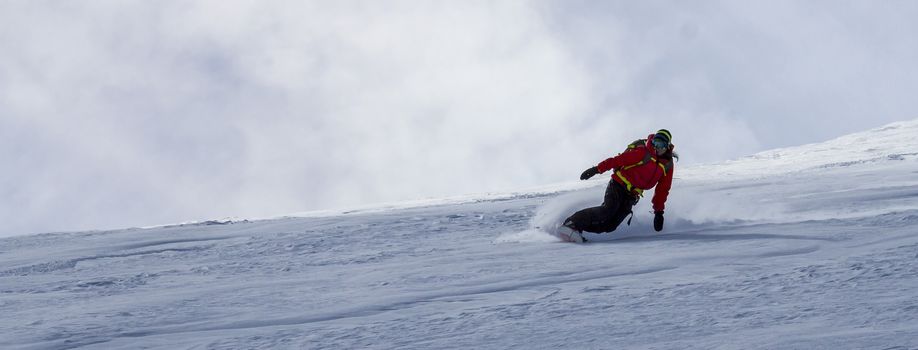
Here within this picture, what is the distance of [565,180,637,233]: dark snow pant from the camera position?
911 cm

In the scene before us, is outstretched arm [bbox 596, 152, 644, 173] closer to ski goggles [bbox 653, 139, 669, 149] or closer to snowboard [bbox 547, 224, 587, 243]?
ski goggles [bbox 653, 139, 669, 149]

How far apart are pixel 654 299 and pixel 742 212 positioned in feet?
17.3

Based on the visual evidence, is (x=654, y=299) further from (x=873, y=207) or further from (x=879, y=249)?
(x=873, y=207)

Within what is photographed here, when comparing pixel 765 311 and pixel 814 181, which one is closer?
pixel 765 311

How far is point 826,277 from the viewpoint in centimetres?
523

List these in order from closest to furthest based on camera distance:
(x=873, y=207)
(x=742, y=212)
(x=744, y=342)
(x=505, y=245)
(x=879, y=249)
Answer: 1. (x=744, y=342)
2. (x=879, y=249)
3. (x=505, y=245)
4. (x=873, y=207)
5. (x=742, y=212)

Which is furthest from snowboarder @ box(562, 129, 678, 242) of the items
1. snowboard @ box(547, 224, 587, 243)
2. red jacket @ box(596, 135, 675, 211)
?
snowboard @ box(547, 224, 587, 243)

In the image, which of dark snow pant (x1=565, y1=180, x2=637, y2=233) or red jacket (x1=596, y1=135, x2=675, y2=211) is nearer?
dark snow pant (x1=565, y1=180, x2=637, y2=233)

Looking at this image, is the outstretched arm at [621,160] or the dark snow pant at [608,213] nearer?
the dark snow pant at [608,213]

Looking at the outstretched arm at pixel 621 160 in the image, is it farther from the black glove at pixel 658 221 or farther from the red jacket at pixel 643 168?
the black glove at pixel 658 221

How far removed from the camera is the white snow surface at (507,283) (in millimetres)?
4441

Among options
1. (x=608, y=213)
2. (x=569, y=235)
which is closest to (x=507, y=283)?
(x=569, y=235)

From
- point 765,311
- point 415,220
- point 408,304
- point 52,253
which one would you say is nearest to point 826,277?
point 765,311


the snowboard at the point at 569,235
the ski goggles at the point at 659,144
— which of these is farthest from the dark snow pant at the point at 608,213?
the ski goggles at the point at 659,144
